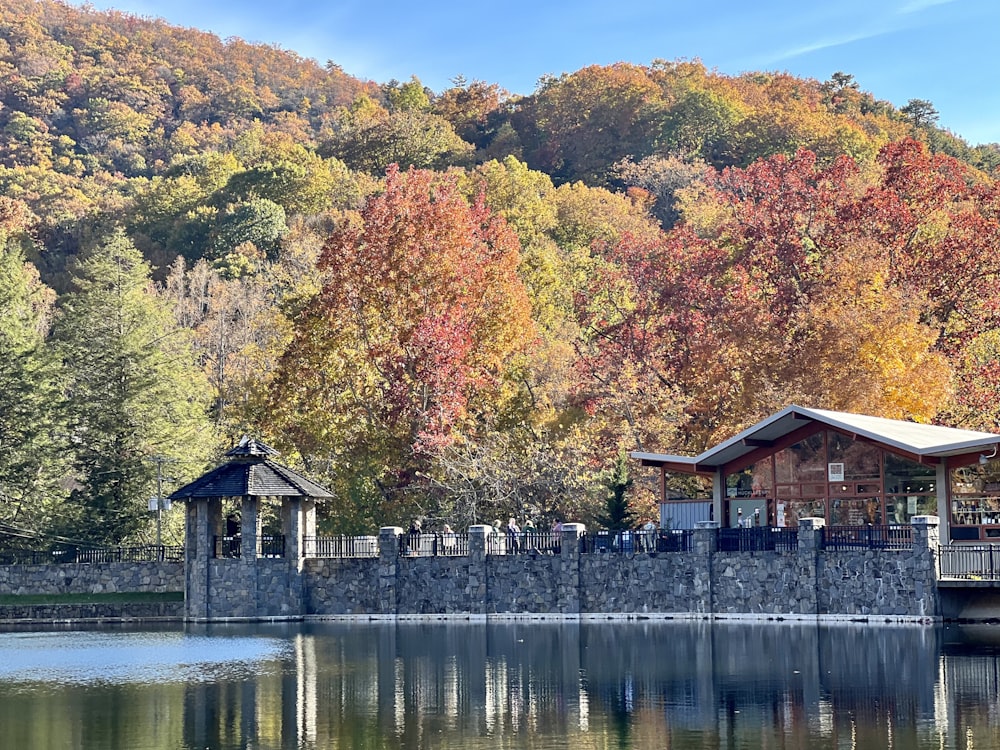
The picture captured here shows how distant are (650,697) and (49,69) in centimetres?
13219

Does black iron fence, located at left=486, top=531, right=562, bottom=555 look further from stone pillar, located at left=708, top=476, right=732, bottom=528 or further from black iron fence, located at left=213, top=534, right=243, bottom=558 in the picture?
black iron fence, located at left=213, top=534, right=243, bottom=558

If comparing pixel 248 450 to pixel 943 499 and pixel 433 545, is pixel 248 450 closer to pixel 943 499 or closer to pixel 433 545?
pixel 433 545

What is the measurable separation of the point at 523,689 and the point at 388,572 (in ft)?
56.6

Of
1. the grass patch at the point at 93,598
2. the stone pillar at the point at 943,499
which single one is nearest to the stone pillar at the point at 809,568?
the stone pillar at the point at 943,499

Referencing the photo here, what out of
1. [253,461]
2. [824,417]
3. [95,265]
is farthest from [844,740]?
[95,265]

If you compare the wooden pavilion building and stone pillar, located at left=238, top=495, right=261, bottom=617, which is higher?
the wooden pavilion building

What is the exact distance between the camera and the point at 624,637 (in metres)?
38.7

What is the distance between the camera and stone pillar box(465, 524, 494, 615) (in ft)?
148

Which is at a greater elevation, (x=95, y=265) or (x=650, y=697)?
(x=95, y=265)

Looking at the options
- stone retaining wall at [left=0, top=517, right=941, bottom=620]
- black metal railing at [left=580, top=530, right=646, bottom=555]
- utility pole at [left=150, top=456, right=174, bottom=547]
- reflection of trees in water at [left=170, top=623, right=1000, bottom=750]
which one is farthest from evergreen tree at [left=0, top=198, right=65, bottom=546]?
reflection of trees in water at [left=170, top=623, right=1000, bottom=750]

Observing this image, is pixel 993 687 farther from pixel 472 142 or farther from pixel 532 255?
pixel 472 142

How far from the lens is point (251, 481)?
47.0 meters

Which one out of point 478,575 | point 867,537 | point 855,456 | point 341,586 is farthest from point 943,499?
point 341,586

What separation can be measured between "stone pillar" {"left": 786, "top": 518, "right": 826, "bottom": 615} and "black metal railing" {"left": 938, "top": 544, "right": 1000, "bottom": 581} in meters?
2.97
